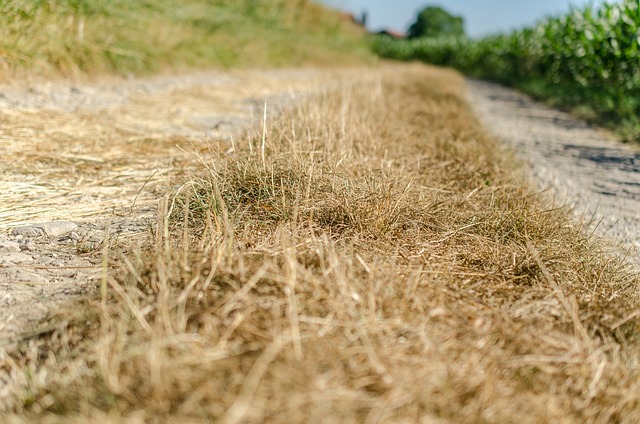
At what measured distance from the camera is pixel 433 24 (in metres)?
34.3

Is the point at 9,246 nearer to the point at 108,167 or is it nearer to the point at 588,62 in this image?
the point at 108,167

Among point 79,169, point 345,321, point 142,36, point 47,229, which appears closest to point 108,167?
point 79,169

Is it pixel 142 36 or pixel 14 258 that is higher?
pixel 142 36

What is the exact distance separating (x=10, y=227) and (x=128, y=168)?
31.0 inches

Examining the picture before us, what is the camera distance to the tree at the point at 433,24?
34031mm

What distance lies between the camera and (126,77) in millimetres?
5215

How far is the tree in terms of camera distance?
34.0 meters

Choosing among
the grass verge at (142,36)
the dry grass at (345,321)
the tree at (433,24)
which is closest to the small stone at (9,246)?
the dry grass at (345,321)

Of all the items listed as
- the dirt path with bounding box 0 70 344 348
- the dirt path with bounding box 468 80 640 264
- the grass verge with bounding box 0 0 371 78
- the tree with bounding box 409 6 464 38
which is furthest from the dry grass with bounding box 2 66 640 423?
the tree with bounding box 409 6 464 38

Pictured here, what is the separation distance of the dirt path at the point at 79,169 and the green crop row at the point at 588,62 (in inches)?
138

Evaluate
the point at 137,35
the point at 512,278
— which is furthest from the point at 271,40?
the point at 512,278

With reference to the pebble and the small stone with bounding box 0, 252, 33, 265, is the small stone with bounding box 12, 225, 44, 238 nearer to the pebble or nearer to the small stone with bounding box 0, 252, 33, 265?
the pebble

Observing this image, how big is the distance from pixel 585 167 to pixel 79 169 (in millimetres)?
2840

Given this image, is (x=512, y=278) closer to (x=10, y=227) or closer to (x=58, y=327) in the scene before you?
(x=58, y=327)
